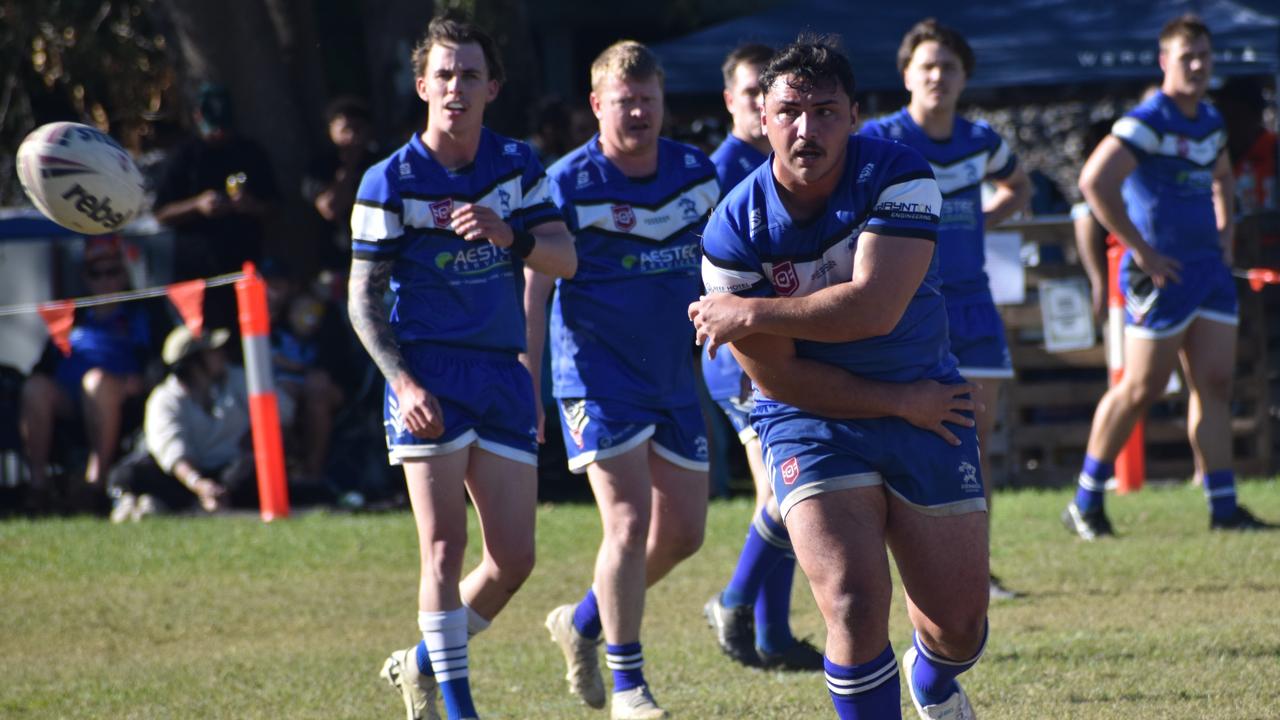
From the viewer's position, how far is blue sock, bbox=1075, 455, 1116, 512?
29.2 feet

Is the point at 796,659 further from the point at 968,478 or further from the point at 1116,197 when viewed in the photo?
the point at 1116,197

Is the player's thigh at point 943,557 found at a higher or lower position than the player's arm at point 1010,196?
lower

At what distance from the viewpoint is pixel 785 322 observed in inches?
163

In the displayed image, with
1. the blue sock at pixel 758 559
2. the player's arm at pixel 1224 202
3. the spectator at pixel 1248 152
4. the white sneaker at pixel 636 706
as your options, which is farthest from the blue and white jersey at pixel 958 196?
the spectator at pixel 1248 152

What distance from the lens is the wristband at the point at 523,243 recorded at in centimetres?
539

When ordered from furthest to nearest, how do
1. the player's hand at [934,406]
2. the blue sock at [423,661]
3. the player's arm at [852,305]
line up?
the blue sock at [423,661] → the player's hand at [934,406] → the player's arm at [852,305]

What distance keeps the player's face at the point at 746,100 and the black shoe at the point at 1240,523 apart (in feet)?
12.8

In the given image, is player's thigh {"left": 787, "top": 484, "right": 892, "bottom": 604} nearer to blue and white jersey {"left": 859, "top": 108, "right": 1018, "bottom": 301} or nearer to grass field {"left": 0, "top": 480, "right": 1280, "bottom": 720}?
grass field {"left": 0, "top": 480, "right": 1280, "bottom": 720}

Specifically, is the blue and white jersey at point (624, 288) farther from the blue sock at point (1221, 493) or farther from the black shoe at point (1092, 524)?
the blue sock at point (1221, 493)

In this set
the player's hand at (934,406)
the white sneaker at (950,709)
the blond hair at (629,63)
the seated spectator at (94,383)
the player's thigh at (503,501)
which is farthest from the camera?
the seated spectator at (94,383)

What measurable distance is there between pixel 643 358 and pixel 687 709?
1.22m

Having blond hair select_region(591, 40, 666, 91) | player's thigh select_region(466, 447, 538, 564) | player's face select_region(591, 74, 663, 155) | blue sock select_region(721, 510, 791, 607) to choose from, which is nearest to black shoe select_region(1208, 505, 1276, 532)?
blue sock select_region(721, 510, 791, 607)

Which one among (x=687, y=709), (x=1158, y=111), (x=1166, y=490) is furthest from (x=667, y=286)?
(x=1166, y=490)

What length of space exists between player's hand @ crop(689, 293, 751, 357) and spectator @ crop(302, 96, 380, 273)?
282 inches
